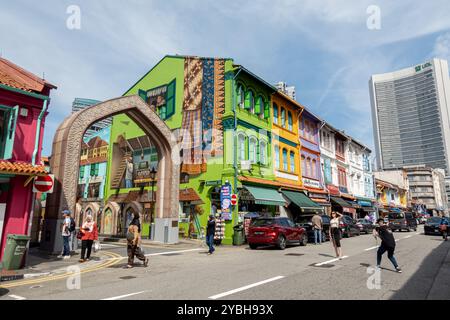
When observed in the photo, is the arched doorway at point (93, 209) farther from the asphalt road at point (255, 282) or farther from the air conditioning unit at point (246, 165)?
the asphalt road at point (255, 282)

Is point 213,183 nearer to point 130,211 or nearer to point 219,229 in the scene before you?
point 219,229

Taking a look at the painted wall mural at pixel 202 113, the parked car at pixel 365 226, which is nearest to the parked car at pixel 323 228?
the painted wall mural at pixel 202 113

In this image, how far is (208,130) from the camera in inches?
873

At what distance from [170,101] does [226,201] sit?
9908 mm

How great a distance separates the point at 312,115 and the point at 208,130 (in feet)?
43.2

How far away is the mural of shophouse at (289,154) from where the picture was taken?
81.6 ft

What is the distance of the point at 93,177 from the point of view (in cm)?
3027

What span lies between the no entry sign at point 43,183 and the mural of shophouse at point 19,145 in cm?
23

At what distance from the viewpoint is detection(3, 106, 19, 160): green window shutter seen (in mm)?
10625

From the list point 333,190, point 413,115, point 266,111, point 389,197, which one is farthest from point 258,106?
point 413,115

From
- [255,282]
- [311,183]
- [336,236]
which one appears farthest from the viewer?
[311,183]

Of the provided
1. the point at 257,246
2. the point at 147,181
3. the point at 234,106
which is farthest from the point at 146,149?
the point at 257,246

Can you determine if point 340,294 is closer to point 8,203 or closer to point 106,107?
point 8,203
